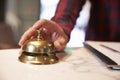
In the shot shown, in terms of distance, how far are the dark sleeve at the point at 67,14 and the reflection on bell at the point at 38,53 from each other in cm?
18

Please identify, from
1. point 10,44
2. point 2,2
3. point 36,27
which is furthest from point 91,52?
point 2,2

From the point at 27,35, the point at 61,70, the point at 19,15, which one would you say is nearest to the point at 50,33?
the point at 27,35

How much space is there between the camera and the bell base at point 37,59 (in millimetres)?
494

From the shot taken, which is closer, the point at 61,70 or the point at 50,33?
the point at 61,70

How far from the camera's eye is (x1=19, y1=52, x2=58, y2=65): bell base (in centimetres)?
49

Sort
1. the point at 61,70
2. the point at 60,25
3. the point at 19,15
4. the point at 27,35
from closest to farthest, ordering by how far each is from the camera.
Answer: the point at 61,70 → the point at 27,35 → the point at 60,25 → the point at 19,15

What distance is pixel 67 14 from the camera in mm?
765

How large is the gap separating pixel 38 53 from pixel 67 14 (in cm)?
29

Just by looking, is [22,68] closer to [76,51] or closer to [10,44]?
[76,51]

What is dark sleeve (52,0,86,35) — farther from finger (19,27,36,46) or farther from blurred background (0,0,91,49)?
blurred background (0,0,91,49)

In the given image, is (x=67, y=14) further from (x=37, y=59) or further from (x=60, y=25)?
(x=37, y=59)

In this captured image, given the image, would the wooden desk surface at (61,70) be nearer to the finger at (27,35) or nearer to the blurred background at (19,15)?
the finger at (27,35)

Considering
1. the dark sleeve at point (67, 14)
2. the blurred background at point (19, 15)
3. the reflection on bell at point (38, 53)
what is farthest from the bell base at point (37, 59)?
the blurred background at point (19, 15)

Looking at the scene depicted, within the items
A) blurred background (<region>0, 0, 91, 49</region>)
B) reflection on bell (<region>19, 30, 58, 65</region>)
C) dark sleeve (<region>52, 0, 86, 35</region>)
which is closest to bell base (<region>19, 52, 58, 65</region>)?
reflection on bell (<region>19, 30, 58, 65</region>)
